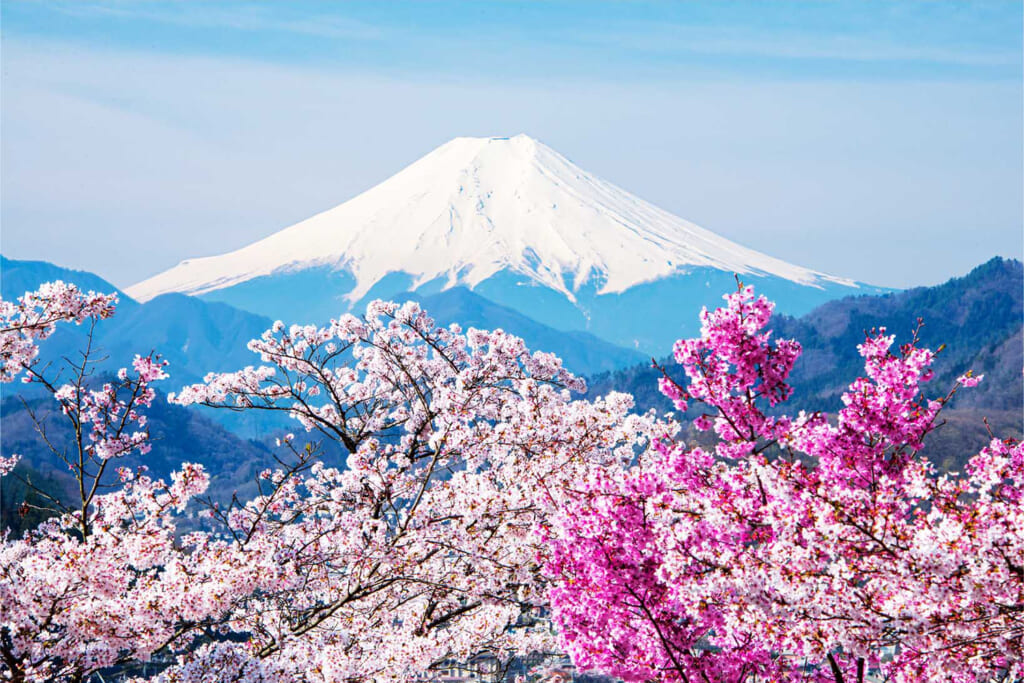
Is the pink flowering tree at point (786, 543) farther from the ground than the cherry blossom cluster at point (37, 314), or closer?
closer

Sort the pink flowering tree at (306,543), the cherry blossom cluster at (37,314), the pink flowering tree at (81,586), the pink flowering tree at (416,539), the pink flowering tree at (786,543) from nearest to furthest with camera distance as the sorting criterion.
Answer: the pink flowering tree at (786,543) < the pink flowering tree at (81,586) < the pink flowering tree at (306,543) < the pink flowering tree at (416,539) < the cherry blossom cluster at (37,314)

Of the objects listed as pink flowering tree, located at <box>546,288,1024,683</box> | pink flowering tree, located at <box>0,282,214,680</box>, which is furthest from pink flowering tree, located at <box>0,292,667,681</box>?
pink flowering tree, located at <box>546,288,1024,683</box>

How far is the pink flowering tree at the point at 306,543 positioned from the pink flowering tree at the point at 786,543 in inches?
52.7

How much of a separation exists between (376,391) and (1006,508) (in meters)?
11.8

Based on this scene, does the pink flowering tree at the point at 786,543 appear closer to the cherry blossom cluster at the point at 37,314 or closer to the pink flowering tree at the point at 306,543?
the pink flowering tree at the point at 306,543

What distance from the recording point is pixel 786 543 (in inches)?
224

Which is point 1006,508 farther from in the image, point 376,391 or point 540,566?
point 376,391

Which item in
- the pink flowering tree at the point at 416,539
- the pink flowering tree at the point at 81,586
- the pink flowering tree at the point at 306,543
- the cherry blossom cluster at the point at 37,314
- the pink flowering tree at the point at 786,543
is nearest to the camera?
the pink flowering tree at the point at 786,543

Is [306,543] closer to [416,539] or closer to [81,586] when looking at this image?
[416,539]

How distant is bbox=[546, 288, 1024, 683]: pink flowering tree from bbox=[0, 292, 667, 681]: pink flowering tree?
1.34 m

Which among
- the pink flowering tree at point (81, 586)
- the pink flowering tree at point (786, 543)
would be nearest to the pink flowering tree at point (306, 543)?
the pink flowering tree at point (81, 586)

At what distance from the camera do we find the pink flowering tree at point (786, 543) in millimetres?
5465

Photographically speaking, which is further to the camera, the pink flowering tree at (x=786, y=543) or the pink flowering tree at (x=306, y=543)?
the pink flowering tree at (x=306, y=543)

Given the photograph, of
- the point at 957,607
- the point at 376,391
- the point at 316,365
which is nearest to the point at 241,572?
the point at 957,607
